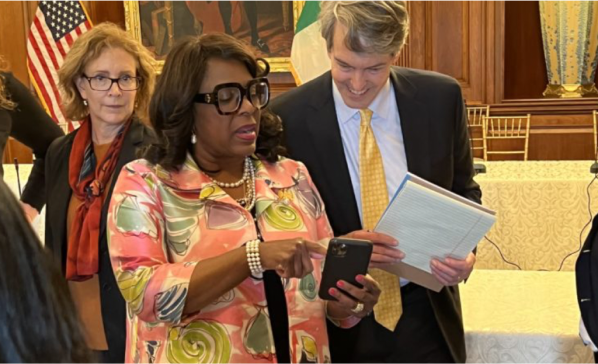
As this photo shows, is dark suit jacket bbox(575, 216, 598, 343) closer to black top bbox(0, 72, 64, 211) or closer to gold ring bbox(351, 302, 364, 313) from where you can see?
gold ring bbox(351, 302, 364, 313)

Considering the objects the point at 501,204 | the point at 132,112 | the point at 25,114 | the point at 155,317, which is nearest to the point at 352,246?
the point at 155,317

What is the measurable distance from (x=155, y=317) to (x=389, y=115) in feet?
2.90

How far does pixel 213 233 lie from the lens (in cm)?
174

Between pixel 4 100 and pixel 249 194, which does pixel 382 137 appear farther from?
pixel 4 100

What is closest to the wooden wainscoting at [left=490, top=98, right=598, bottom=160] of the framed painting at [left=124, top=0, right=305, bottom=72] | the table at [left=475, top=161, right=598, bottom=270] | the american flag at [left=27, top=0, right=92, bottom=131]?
the framed painting at [left=124, top=0, right=305, bottom=72]

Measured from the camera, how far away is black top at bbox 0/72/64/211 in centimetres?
287

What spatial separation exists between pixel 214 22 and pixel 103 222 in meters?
7.25

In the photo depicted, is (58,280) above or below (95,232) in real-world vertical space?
above

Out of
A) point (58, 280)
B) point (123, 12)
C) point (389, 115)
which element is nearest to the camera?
point (58, 280)

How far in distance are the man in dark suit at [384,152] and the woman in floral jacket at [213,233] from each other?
24 centimetres

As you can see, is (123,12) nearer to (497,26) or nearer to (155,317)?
(497,26)

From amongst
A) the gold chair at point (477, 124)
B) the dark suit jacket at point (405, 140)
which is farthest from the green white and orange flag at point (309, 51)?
the gold chair at point (477, 124)

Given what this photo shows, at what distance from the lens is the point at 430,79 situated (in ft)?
Answer: 7.18

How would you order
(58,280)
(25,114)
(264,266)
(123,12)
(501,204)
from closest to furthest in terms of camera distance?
(58,280) < (264,266) < (25,114) < (501,204) < (123,12)
